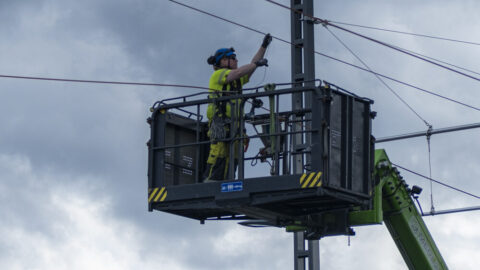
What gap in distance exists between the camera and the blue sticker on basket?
627 inches

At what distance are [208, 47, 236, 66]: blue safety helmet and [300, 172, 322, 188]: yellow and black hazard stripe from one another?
9.03 feet

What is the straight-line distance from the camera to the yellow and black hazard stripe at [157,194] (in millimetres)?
16688

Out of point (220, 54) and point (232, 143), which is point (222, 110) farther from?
point (220, 54)

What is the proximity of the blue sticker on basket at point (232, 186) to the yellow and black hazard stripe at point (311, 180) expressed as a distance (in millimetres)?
1011

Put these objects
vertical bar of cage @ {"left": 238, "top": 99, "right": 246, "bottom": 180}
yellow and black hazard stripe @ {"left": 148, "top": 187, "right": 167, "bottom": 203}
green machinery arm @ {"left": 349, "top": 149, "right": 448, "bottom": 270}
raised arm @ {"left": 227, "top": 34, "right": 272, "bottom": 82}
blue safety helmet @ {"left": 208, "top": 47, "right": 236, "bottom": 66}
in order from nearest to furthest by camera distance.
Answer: vertical bar of cage @ {"left": 238, "top": 99, "right": 246, "bottom": 180}
raised arm @ {"left": 227, "top": 34, "right": 272, "bottom": 82}
yellow and black hazard stripe @ {"left": 148, "top": 187, "right": 167, "bottom": 203}
blue safety helmet @ {"left": 208, "top": 47, "right": 236, "bottom": 66}
green machinery arm @ {"left": 349, "top": 149, "right": 448, "bottom": 270}

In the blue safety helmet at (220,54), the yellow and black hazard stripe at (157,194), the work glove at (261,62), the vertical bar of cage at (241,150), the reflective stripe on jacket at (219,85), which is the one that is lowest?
the yellow and black hazard stripe at (157,194)

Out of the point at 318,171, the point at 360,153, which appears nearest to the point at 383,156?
the point at 360,153

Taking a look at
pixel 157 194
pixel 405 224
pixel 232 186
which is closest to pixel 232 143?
pixel 232 186

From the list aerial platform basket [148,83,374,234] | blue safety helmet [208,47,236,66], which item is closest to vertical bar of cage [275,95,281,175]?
aerial platform basket [148,83,374,234]

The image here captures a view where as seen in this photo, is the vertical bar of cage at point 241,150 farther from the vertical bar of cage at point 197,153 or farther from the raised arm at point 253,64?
the vertical bar of cage at point 197,153

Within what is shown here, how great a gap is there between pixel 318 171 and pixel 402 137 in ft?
19.8

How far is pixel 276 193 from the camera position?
15.7m

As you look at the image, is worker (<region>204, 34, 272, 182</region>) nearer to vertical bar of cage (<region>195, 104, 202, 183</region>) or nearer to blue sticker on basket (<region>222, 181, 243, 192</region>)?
vertical bar of cage (<region>195, 104, 202, 183</region>)

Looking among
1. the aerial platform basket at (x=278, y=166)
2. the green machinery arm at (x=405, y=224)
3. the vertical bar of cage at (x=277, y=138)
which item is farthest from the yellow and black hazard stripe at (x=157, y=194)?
the green machinery arm at (x=405, y=224)
